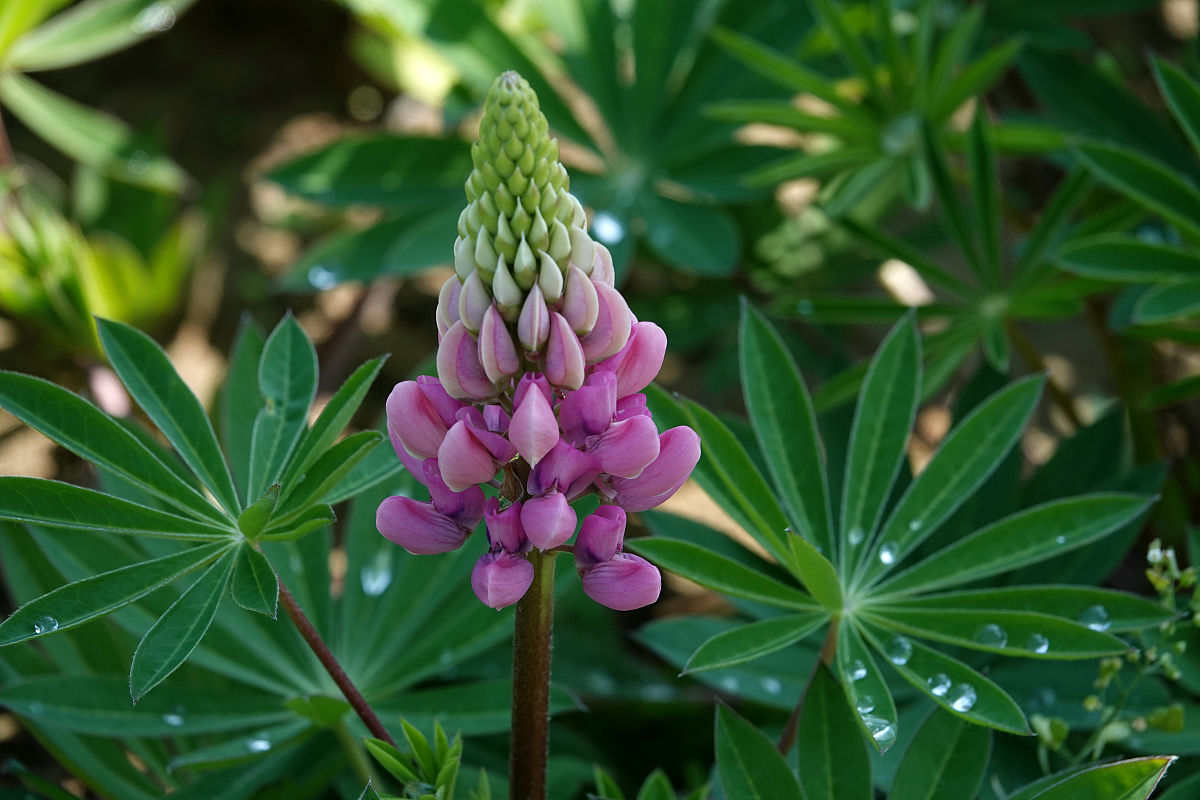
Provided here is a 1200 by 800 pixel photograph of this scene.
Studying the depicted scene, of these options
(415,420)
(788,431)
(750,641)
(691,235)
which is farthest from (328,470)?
(691,235)

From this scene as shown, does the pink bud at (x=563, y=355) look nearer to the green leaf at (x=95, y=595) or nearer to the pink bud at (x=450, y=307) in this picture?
the pink bud at (x=450, y=307)

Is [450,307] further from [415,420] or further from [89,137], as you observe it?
[89,137]

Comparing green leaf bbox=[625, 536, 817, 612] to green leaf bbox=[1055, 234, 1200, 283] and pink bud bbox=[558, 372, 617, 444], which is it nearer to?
pink bud bbox=[558, 372, 617, 444]

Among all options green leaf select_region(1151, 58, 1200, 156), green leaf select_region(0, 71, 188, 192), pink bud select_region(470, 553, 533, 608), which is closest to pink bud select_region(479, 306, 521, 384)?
pink bud select_region(470, 553, 533, 608)

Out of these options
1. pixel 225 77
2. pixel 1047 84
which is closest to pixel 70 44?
pixel 225 77

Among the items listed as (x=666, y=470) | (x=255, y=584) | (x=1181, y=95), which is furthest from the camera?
(x=1181, y=95)

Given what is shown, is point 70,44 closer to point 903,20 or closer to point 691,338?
point 691,338
